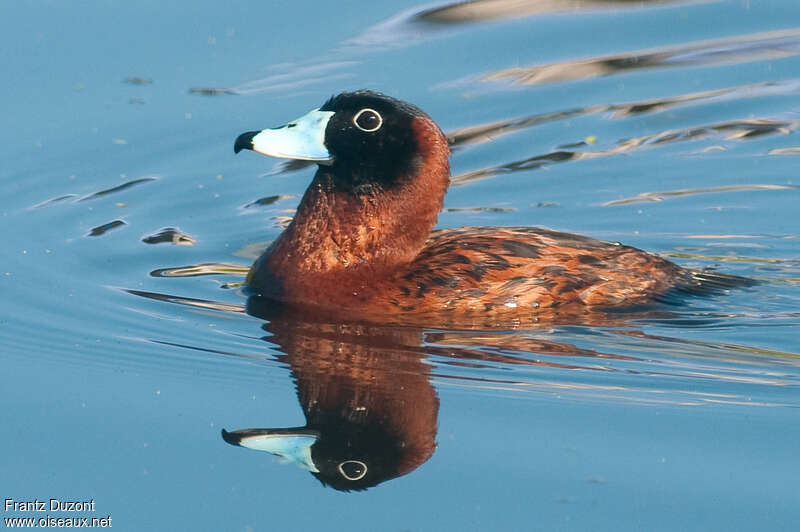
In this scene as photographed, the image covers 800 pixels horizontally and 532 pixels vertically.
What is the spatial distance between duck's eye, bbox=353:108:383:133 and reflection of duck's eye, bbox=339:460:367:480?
2724mm

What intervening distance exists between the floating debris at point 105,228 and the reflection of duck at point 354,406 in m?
2.27

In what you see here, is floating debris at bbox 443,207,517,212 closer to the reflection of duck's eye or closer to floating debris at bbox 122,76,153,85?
floating debris at bbox 122,76,153,85

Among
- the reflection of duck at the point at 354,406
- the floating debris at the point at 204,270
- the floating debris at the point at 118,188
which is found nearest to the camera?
the reflection of duck at the point at 354,406

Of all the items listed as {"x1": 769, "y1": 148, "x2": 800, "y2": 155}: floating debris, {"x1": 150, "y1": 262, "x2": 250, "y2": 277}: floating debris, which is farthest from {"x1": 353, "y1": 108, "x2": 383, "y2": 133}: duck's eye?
{"x1": 769, "y1": 148, "x2": 800, "y2": 155}: floating debris

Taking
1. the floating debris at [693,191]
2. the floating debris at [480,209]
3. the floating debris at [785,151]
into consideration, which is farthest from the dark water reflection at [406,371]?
the floating debris at [785,151]

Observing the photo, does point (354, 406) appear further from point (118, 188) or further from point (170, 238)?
point (118, 188)

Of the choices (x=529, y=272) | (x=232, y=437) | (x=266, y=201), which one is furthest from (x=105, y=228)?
(x=232, y=437)

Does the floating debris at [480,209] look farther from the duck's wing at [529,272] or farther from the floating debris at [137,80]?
the floating debris at [137,80]

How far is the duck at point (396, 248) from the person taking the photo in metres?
8.21

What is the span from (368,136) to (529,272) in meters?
1.20

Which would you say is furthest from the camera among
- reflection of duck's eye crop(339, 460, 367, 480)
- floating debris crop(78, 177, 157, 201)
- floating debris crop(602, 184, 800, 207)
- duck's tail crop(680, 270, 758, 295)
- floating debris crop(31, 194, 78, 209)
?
floating debris crop(602, 184, 800, 207)

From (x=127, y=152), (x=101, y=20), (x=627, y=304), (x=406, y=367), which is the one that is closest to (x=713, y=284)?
(x=627, y=304)

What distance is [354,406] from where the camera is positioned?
671 centimetres

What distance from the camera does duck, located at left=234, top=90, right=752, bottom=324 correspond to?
821 centimetres
